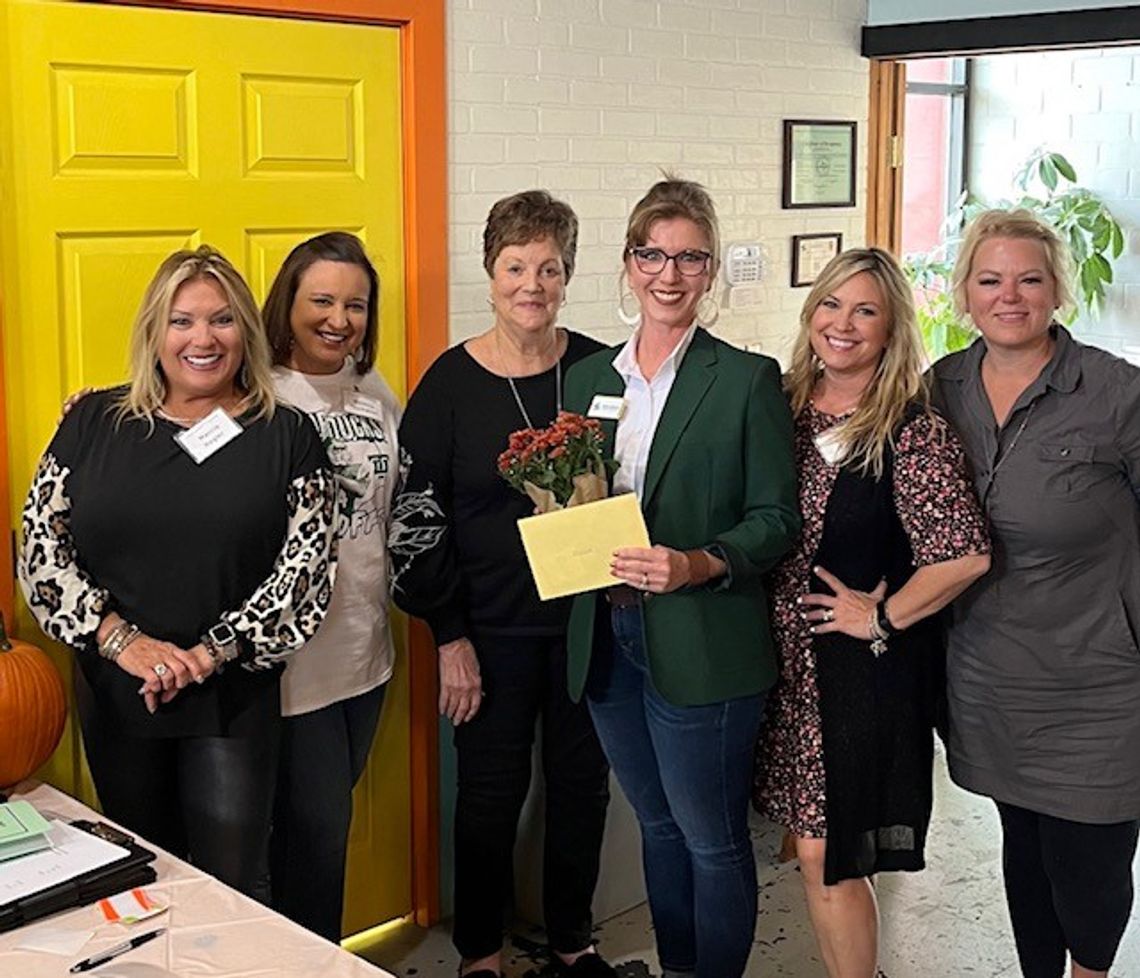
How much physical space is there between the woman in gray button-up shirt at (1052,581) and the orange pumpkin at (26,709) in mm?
1693

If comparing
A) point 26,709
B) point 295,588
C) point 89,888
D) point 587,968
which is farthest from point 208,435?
point 587,968

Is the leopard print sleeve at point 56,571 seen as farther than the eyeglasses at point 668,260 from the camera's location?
No

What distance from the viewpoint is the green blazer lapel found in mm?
2859

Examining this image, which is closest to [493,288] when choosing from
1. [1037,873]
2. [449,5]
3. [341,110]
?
[341,110]

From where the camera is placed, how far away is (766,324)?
4.80 m

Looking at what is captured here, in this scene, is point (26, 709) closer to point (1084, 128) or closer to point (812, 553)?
point (812, 553)

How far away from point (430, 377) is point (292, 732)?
2.53 feet

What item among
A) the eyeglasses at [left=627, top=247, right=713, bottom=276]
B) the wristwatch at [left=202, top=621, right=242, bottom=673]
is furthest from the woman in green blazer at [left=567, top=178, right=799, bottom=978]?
the wristwatch at [left=202, top=621, right=242, bottom=673]

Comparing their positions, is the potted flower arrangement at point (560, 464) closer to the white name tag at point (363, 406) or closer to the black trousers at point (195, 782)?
the white name tag at point (363, 406)

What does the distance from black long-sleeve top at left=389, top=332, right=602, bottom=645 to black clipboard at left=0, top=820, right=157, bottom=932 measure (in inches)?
37.5

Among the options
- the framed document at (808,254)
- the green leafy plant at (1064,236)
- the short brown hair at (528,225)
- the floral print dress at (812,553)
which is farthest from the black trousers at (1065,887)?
the green leafy plant at (1064,236)

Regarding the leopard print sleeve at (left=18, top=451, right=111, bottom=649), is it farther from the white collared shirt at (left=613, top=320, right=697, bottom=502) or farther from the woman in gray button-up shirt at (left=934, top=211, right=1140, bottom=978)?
the woman in gray button-up shirt at (left=934, top=211, right=1140, bottom=978)

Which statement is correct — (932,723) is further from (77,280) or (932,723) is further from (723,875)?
(77,280)

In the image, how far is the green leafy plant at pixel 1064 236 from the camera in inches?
242
